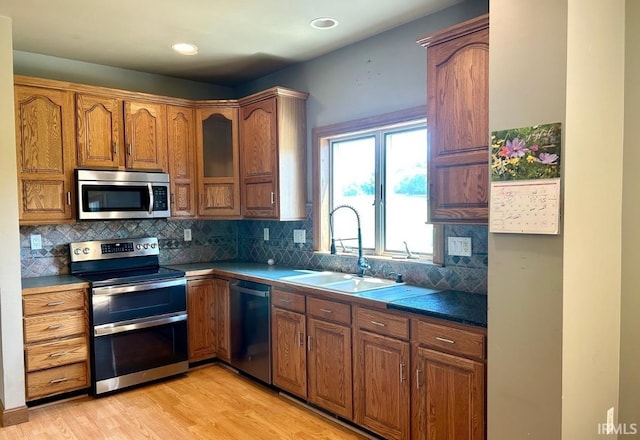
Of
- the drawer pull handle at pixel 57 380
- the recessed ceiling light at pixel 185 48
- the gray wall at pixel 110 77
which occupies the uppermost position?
the recessed ceiling light at pixel 185 48

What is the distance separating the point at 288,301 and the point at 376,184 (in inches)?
41.8

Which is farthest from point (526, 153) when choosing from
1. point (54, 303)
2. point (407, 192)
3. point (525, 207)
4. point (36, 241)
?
point (36, 241)

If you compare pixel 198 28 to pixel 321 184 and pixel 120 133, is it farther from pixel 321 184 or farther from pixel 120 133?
pixel 321 184

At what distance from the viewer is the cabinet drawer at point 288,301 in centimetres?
310

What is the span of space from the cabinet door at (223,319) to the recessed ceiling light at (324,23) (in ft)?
6.92

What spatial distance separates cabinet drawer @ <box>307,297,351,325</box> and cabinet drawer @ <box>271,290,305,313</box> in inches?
3.3

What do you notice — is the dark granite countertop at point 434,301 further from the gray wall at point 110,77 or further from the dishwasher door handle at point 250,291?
the gray wall at point 110,77

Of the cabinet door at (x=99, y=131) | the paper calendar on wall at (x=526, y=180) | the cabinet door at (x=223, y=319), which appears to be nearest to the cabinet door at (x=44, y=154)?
the cabinet door at (x=99, y=131)

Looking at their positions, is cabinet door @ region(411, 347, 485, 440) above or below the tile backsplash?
below

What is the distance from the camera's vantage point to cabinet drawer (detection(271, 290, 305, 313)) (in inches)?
122

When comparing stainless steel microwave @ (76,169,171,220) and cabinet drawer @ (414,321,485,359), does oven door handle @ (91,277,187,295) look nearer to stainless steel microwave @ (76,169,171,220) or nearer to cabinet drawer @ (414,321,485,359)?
stainless steel microwave @ (76,169,171,220)

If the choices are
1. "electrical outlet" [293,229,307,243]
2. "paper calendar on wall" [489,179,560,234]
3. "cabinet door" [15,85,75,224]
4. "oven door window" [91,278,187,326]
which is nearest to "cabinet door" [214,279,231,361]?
"oven door window" [91,278,187,326]

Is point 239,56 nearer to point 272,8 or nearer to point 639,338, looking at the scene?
point 272,8

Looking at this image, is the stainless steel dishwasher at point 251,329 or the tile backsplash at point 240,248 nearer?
the tile backsplash at point 240,248
